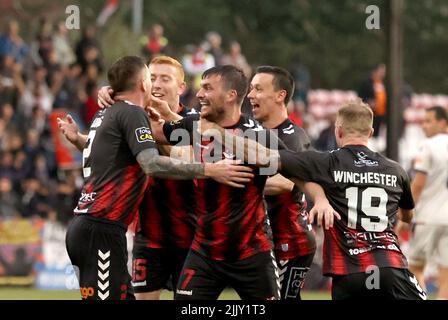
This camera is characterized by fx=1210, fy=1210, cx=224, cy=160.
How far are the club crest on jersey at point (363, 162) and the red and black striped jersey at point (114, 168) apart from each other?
167 cm

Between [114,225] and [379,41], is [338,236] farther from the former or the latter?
[379,41]

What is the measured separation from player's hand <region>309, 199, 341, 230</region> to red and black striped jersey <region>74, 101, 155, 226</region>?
5.05 feet

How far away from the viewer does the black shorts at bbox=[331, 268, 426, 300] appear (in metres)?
9.26

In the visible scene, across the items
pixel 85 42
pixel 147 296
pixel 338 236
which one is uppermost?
pixel 85 42

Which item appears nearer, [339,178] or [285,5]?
[339,178]

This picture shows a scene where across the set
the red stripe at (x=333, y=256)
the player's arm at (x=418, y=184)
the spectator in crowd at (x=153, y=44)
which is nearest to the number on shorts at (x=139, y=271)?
the red stripe at (x=333, y=256)

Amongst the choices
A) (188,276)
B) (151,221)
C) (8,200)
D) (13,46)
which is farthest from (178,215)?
(13,46)

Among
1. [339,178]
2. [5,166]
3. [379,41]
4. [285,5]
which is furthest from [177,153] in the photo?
[379,41]

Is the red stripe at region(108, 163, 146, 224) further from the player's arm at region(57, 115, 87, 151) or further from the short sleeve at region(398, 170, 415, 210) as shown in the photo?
the short sleeve at region(398, 170, 415, 210)

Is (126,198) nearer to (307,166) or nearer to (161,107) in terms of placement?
(161,107)

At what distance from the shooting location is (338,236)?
939 centimetres

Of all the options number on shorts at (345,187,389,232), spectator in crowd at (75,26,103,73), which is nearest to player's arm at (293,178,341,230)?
number on shorts at (345,187,389,232)

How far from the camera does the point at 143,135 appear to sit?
9586 millimetres

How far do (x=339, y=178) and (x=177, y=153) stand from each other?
174cm
